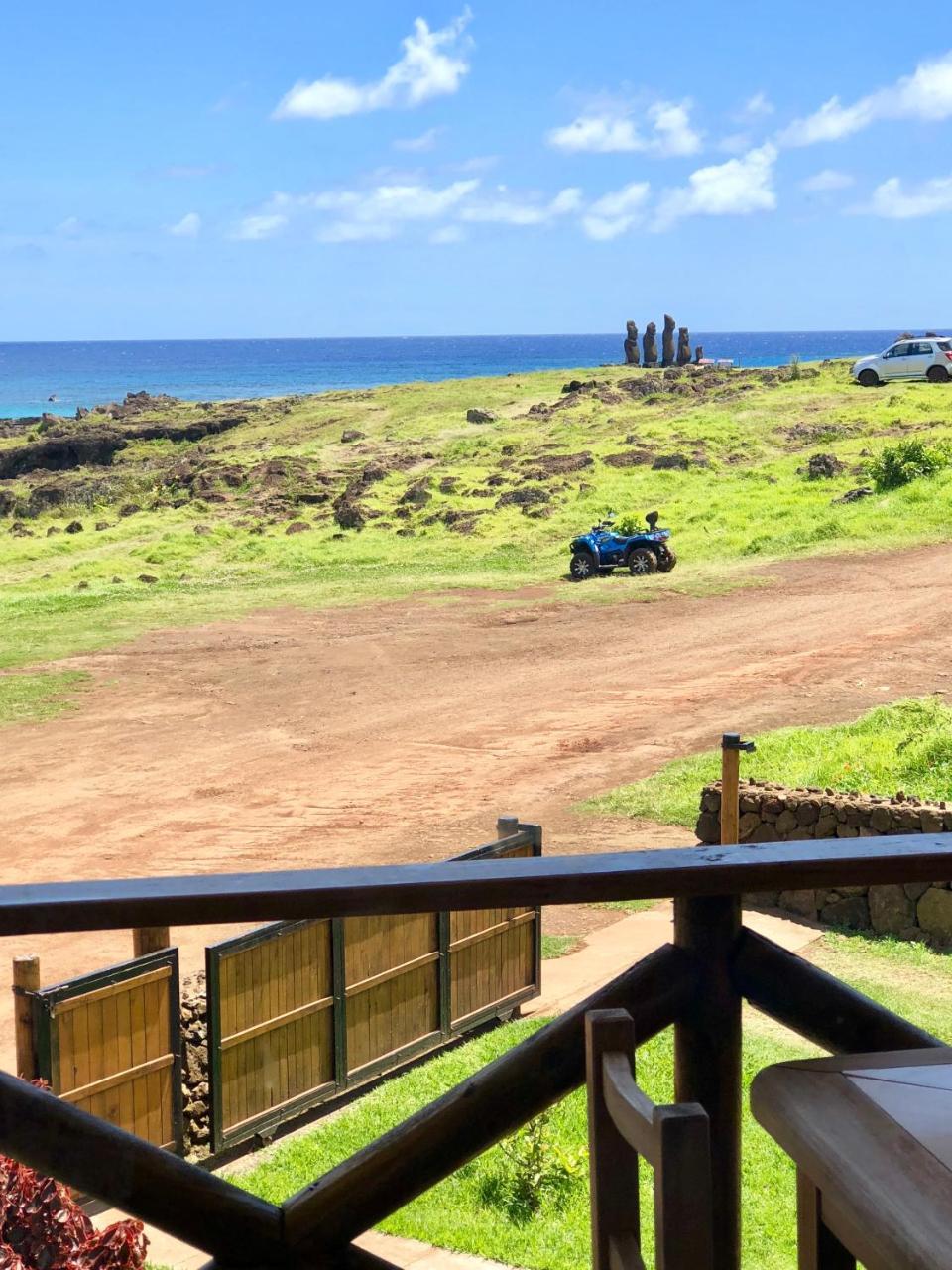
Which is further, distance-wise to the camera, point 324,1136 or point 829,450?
point 829,450

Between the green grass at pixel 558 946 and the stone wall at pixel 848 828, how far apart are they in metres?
1.57

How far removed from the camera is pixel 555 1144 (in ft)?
26.8

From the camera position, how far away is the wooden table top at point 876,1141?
45.4 inches

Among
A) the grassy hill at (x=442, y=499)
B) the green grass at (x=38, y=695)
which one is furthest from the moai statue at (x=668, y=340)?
the green grass at (x=38, y=695)

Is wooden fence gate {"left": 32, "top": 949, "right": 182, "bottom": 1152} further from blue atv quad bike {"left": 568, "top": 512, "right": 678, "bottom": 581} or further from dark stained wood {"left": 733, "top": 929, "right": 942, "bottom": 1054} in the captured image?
blue atv quad bike {"left": 568, "top": 512, "right": 678, "bottom": 581}

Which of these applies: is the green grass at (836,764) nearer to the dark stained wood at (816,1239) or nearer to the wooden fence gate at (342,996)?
the wooden fence gate at (342,996)

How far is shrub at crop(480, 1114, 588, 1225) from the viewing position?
25.4 ft

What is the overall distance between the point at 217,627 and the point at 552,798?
36.5 ft

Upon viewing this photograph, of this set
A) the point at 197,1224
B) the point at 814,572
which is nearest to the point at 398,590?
the point at 814,572

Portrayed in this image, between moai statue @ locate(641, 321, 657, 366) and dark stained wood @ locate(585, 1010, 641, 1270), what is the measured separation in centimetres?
7618

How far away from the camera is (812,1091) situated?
4.46 feet

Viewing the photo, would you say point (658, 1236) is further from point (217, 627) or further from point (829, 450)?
point (829, 450)

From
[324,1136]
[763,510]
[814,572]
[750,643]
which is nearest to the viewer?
[324,1136]

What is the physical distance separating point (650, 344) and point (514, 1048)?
3060 inches
